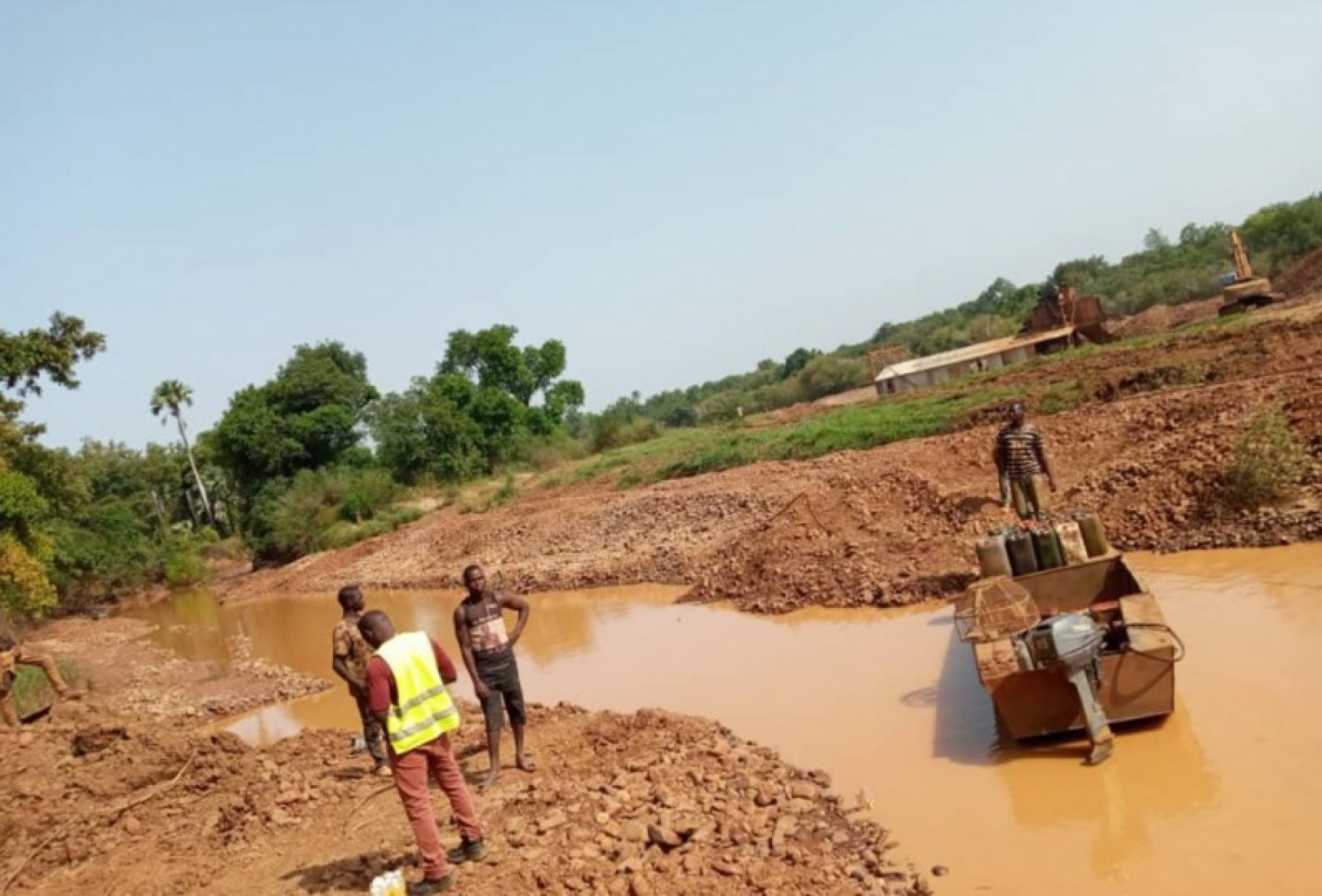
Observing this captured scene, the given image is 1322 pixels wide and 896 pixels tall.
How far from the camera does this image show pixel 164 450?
55438mm

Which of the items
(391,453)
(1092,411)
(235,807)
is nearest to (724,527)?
(1092,411)

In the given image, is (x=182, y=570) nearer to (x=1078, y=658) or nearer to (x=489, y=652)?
(x=489, y=652)

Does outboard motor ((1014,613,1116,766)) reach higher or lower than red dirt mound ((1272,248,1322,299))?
lower

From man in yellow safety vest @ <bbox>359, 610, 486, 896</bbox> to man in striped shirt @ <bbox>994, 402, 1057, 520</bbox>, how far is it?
689 centimetres

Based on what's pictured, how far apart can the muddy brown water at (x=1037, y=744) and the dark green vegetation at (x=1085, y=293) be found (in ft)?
118

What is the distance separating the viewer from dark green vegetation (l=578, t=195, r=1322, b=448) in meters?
41.6

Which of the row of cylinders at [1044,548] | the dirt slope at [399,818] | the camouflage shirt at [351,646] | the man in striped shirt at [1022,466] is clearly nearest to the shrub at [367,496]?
the dirt slope at [399,818]

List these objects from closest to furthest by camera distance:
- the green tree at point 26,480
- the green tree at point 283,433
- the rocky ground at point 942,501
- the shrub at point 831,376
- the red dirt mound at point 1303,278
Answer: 1. the rocky ground at point 942,501
2. the green tree at point 26,480
3. the red dirt mound at point 1303,278
4. the green tree at point 283,433
5. the shrub at point 831,376

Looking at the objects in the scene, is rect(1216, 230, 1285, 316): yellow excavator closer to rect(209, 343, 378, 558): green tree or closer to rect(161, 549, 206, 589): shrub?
rect(209, 343, 378, 558): green tree

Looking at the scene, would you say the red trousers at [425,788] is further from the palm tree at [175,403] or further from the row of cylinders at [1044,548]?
the palm tree at [175,403]

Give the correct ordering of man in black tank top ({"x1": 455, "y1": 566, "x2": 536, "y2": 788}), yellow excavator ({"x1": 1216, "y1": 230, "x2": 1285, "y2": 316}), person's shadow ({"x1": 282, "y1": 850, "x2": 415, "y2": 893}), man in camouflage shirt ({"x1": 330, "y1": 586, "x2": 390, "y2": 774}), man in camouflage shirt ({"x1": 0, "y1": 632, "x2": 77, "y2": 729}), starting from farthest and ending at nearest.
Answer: yellow excavator ({"x1": 1216, "y1": 230, "x2": 1285, "y2": 316}), man in camouflage shirt ({"x1": 0, "y1": 632, "x2": 77, "y2": 729}), man in camouflage shirt ({"x1": 330, "y1": 586, "x2": 390, "y2": 774}), man in black tank top ({"x1": 455, "y1": 566, "x2": 536, "y2": 788}), person's shadow ({"x1": 282, "y1": 850, "x2": 415, "y2": 893})

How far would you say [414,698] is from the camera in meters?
5.26

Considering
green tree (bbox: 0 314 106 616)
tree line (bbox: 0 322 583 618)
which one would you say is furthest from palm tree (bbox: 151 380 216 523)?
green tree (bbox: 0 314 106 616)

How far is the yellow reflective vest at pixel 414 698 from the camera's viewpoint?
5215 mm
